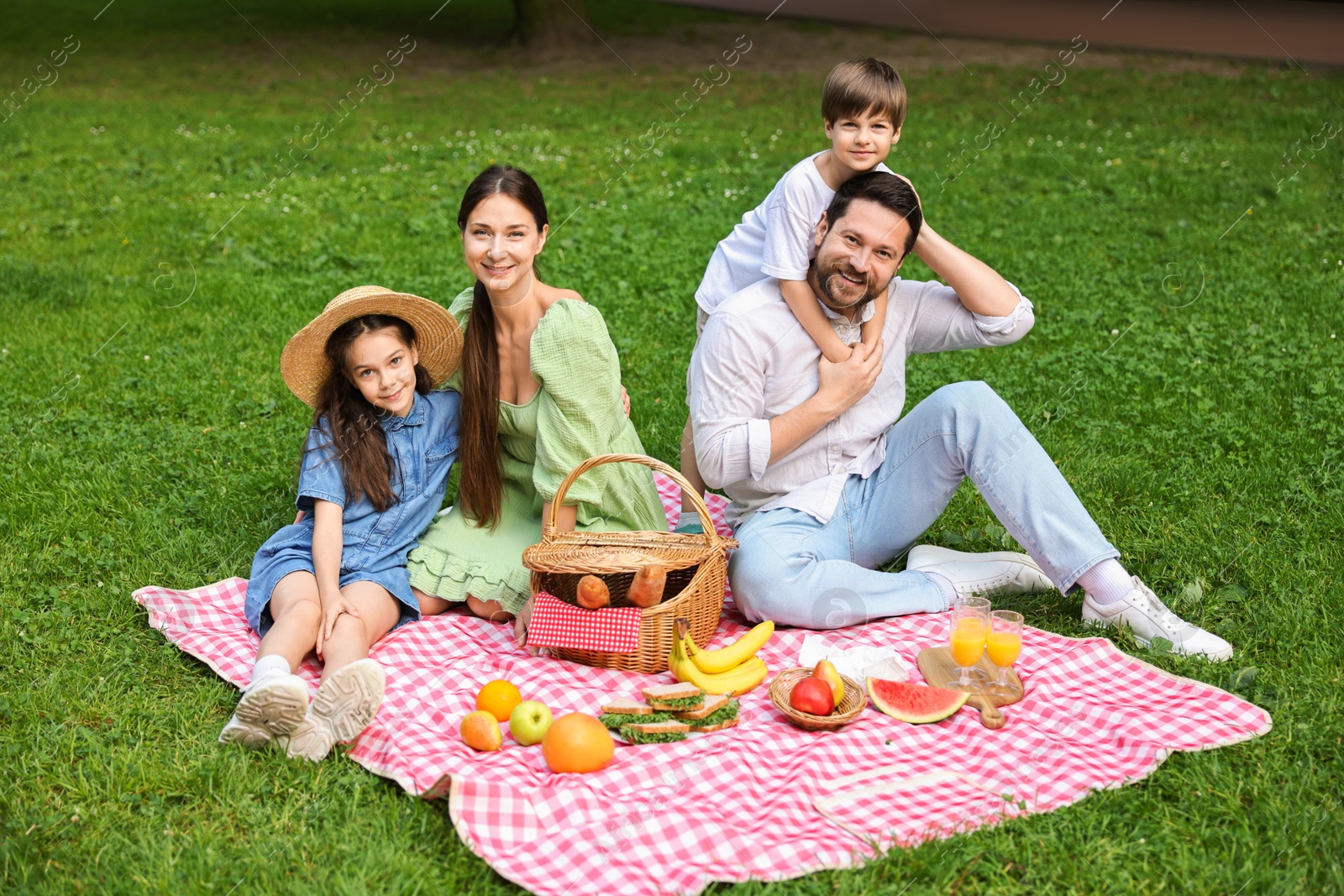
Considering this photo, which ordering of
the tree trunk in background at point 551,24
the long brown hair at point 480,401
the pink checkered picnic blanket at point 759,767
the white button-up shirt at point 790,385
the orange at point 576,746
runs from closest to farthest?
the pink checkered picnic blanket at point 759,767
the orange at point 576,746
the white button-up shirt at point 790,385
the long brown hair at point 480,401
the tree trunk in background at point 551,24

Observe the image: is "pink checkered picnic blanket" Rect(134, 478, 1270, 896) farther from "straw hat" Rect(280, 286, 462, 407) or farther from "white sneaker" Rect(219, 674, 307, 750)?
"straw hat" Rect(280, 286, 462, 407)

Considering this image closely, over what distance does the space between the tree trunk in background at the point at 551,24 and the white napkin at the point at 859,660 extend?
50.7ft

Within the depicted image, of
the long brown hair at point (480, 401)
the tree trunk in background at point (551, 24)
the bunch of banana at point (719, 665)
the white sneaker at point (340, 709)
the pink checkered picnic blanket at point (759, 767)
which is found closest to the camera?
the pink checkered picnic blanket at point (759, 767)

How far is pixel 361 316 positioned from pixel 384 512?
693 mm

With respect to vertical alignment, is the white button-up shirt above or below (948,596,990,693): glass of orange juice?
above

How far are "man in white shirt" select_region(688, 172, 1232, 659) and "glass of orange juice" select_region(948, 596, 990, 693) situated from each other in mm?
438

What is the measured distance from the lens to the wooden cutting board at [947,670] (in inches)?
138

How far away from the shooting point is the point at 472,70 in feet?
54.6

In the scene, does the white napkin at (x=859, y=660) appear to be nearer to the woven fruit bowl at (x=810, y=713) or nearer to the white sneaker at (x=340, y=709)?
the woven fruit bowl at (x=810, y=713)

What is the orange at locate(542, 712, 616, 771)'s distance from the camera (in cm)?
314

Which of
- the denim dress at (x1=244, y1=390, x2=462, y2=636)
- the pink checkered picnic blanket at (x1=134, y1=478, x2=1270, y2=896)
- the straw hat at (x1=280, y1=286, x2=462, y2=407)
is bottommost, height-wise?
the pink checkered picnic blanket at (x1=134, y1=478, x2=1270, y2=896)

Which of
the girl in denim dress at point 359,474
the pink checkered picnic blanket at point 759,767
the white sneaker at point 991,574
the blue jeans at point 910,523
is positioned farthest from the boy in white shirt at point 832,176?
the girl in denim dress at point 359,474

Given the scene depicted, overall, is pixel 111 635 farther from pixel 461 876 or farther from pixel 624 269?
pixel 624 269

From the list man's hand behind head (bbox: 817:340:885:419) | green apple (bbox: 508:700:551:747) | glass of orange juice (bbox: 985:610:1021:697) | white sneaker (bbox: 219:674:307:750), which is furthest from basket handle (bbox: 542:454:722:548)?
white sneaker (bbox: 219:674:307:750)
